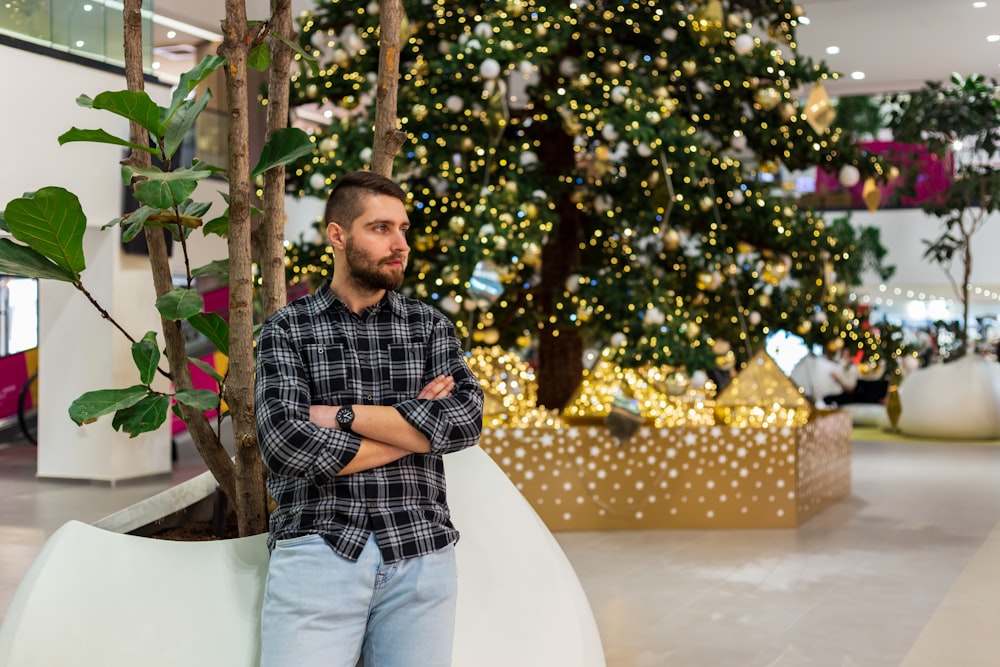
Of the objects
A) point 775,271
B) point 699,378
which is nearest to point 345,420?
point 699,378

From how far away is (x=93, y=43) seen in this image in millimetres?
7145

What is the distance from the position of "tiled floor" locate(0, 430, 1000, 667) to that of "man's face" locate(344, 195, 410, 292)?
2.20m

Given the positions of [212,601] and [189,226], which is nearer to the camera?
[212,601]

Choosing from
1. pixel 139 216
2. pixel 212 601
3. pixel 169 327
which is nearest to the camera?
pixel 212 601

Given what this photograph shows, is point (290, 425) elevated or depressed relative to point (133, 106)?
depressed

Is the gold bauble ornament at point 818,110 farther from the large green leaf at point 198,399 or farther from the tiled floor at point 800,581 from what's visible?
the large green leaf at point 198,399

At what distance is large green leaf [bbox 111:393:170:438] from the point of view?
2381 millimetres

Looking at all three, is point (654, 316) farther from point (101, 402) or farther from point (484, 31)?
point (101, 402)

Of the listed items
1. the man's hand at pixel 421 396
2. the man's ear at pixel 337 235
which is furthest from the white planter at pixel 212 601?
the man's ear at pixel 337 235

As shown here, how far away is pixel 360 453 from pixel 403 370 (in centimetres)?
21

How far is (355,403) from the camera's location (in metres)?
1.93

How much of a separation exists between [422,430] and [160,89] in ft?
20.8

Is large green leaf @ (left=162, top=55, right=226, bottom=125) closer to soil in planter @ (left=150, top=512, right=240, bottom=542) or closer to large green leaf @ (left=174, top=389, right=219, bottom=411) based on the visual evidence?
large green leaf @ (left=174, top=389, right=219, bottom=411)

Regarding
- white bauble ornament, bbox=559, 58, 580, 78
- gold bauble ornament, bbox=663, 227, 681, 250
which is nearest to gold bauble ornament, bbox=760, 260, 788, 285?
gold bauble ornament, bbox=663, 227, 681, 250
